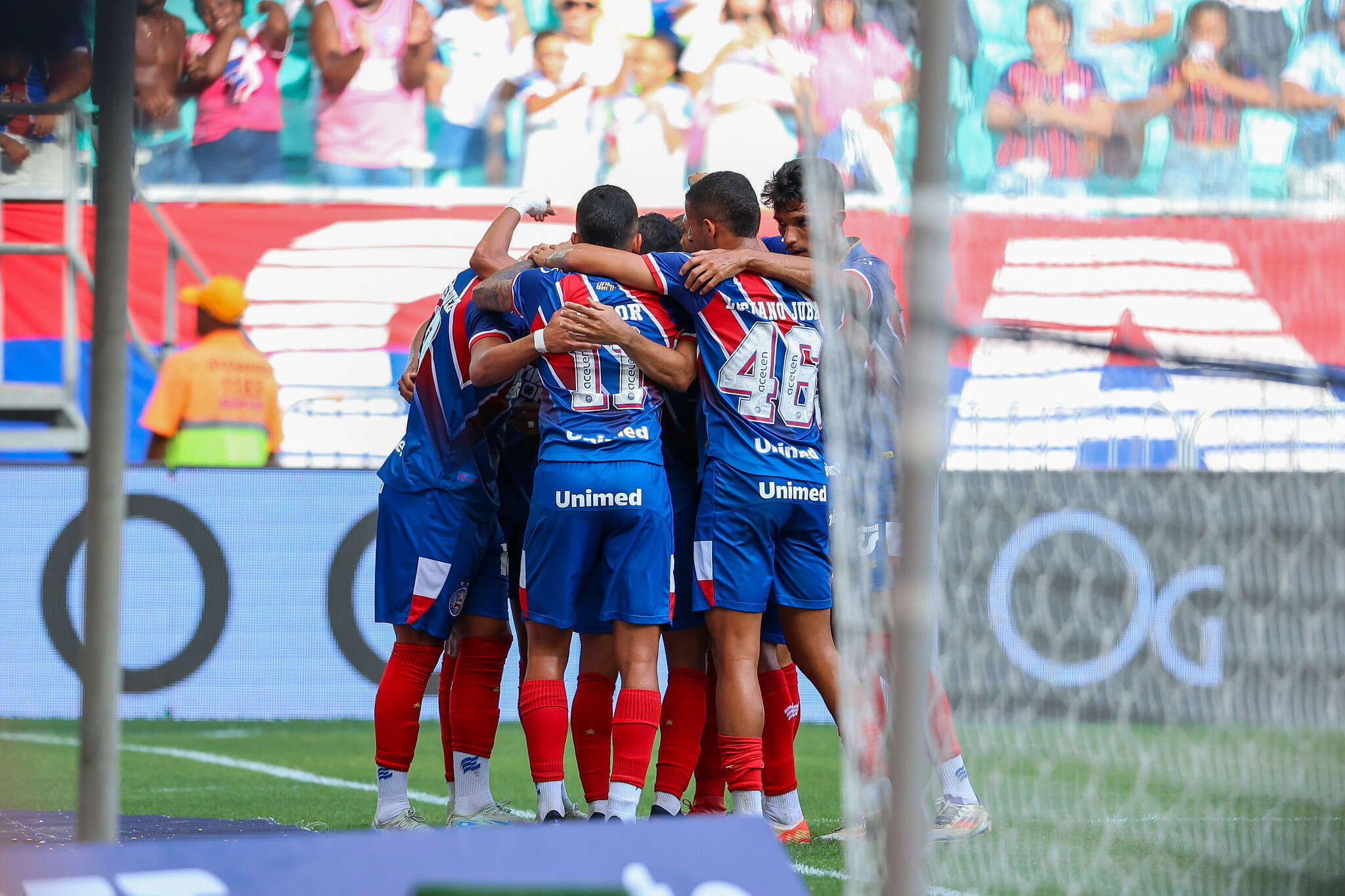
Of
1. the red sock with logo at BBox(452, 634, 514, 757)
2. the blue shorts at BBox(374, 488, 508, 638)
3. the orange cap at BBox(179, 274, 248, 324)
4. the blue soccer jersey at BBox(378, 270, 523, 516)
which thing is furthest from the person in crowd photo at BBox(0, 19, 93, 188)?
the orange cap at BBox(179, 274, 248, 324)

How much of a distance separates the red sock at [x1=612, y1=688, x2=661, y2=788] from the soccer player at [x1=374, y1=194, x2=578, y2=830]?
2.27ft

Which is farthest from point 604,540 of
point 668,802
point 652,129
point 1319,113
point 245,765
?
point 652,129

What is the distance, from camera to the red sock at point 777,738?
4.06 meters

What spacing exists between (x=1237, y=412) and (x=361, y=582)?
5.55 m

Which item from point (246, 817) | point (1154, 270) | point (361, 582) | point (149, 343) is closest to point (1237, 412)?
point (1154, 270)

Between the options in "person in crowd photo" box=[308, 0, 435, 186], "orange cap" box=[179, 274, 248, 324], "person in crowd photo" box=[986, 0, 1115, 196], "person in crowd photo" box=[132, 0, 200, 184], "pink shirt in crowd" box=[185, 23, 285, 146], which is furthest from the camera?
"person in crowd photo" box=[308, 0, 435, 186]

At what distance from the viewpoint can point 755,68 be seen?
11.0 m

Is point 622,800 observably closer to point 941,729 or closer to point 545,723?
point 545,723

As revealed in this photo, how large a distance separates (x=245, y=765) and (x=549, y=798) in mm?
2621

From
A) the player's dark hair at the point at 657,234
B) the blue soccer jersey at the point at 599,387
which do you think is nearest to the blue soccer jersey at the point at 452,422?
the blue soccer jersey at the point at 599,387

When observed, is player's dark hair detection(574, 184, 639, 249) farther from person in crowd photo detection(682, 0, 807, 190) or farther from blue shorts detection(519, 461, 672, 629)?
person in crowd photo detection(682, 0, 807, 190)

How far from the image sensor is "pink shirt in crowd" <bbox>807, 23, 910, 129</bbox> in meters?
1.96

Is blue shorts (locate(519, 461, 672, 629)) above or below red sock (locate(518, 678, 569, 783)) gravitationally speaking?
above

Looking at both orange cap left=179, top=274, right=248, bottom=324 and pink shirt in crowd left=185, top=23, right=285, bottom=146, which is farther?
pink shirt in crowd left=185, top=23, right=285, bottom=146
